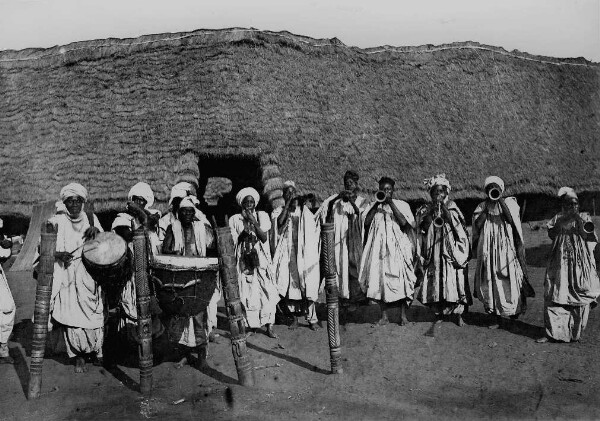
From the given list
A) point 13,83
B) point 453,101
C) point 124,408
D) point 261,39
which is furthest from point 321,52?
point 124,408

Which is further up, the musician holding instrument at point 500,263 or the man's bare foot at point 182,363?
the musician holding instrument at point 500,263

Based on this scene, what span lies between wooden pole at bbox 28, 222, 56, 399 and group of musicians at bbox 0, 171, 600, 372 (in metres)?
0.65

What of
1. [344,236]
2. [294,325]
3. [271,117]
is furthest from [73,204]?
[271,117]

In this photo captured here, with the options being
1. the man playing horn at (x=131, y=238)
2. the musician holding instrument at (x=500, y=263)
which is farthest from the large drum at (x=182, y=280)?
the musician holding instrument at (x=500, y=263)

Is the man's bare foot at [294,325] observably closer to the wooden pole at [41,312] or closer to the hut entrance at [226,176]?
the wooden pole at [41,312]

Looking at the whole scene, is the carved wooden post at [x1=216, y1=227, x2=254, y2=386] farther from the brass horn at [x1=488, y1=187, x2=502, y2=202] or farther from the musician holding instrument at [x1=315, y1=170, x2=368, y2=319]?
the brass horn at [x1=488, y1=187, x2=502, y2=202]

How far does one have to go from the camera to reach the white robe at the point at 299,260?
7.46 metres

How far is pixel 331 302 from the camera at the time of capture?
5859 mm

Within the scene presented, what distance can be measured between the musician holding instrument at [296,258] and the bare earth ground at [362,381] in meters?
0.29

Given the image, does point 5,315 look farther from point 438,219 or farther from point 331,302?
point 438,219

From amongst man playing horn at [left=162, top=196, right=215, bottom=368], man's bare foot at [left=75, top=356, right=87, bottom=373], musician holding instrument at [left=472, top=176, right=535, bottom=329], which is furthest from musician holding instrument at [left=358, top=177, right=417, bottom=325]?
man's bare foot at [left=75, top=356, right=87, bottom=373]

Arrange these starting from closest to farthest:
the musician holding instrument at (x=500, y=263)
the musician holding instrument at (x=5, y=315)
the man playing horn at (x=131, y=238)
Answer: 1. the man playing horn at (x=131, y=238)
2. the musician holding instrument at (x=5, y=315)
3. the musician holding instrument at (x=500, y=263)

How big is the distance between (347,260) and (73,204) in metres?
3.19

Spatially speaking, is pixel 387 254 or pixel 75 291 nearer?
pixel 75 291
